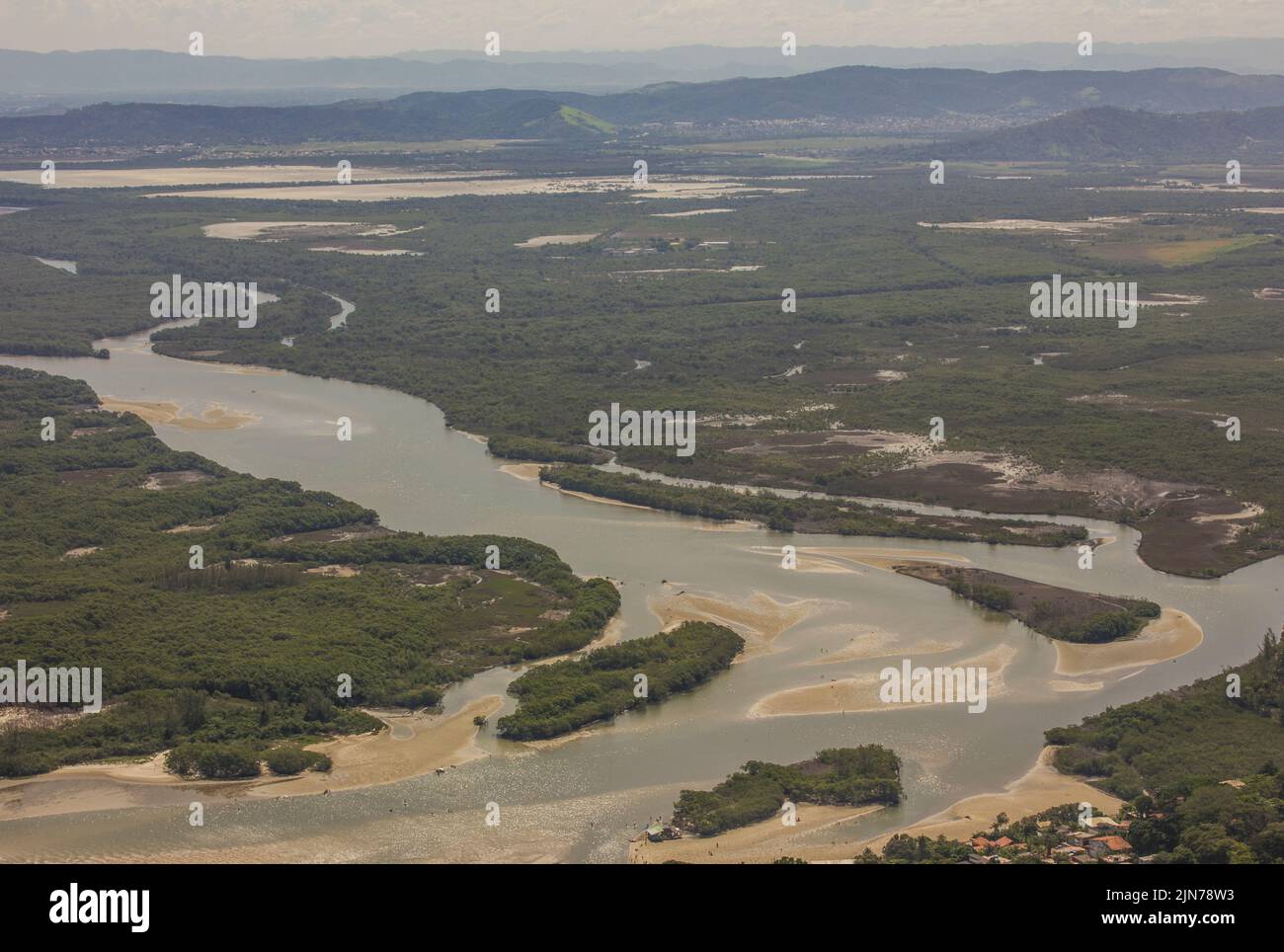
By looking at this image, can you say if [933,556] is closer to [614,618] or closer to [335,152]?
[614,618]

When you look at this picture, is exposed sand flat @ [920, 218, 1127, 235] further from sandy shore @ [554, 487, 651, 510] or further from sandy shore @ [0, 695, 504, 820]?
sandy shore @ [0, 695, 504, 820]

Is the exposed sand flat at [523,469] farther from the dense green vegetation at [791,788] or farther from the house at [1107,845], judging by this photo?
the house at [1107,845]

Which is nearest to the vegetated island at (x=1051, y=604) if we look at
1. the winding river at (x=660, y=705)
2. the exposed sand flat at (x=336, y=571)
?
the winding river at (x=660, y=705)

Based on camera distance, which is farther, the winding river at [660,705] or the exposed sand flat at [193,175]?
the exposed sand flat at [193,175]

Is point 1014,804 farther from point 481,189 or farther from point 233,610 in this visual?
point 481,189

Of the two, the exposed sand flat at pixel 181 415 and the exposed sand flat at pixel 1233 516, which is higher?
the exposed sand flat at pixel 181 415
